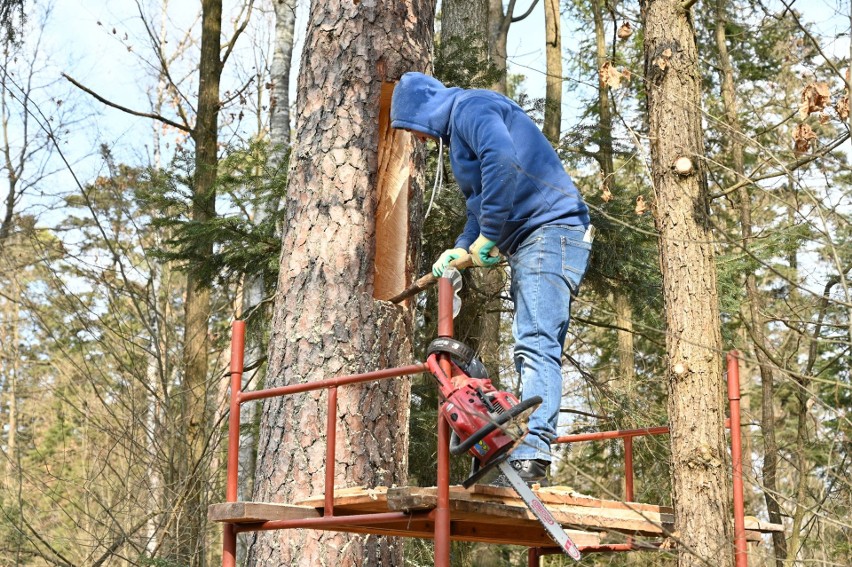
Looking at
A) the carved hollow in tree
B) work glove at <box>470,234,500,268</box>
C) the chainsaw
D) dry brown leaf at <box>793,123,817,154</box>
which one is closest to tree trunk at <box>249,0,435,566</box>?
the carved hollow in tree

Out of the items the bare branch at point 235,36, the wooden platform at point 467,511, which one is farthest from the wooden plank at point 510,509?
the bare branch at point 235,36

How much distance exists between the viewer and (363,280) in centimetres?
519

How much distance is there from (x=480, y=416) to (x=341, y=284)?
1.96 meters

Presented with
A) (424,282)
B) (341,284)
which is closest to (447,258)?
(424,282)

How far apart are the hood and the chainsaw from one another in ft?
3.59

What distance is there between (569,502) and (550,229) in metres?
1.18

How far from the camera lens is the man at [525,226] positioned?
13.4 feet

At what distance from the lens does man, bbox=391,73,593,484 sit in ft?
13.4

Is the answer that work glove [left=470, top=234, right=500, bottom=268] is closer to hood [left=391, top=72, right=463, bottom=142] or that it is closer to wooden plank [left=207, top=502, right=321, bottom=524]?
hood [left=391, top=72, right=463, bottom=142]

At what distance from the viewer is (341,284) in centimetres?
514

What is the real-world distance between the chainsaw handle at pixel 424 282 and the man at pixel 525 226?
0.12 feet

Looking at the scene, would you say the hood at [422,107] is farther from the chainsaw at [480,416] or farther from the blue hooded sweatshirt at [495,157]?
the chainsaw at [480,416]

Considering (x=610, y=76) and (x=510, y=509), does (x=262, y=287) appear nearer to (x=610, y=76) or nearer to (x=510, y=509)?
(x=610, y=76)

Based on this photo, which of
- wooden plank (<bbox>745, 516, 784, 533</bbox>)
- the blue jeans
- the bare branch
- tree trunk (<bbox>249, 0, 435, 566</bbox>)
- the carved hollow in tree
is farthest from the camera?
the bare branch
